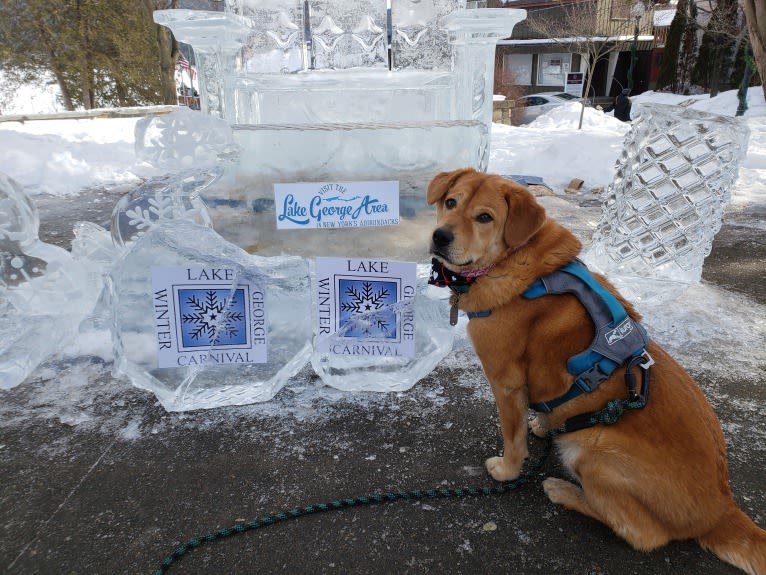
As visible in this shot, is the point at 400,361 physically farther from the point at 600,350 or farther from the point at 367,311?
the point at 600,350

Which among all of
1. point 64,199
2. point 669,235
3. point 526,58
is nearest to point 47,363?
point 669,235

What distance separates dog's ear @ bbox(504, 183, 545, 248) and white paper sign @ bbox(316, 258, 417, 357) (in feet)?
2.80

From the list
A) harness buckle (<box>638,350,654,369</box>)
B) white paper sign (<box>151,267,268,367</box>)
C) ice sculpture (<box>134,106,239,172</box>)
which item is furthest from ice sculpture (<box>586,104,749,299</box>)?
ice sculpture (<box>134,106,239,172</box>)

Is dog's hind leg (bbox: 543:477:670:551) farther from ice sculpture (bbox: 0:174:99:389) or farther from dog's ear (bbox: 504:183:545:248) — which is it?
ice sculpture (bbox: 0:174:99:389)

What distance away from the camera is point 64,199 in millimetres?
6840

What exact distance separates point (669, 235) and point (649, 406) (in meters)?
2.39

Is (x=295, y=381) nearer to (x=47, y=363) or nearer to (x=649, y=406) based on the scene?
(x=47, y=363)

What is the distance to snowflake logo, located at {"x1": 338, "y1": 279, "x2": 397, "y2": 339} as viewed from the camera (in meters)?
2.80

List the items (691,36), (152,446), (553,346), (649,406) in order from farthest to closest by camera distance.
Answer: (691,36) < (152,446) < (553,346) < (649,406)

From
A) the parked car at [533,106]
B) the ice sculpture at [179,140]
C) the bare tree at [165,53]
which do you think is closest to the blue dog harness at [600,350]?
the ice sculpture at [179,140]

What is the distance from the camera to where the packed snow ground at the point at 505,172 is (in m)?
2.81

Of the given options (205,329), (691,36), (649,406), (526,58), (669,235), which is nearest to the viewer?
(649,406)

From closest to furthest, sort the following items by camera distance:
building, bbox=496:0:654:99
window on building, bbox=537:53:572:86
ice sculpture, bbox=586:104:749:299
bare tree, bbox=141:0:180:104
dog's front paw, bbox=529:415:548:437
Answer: dog's front paw, bbox=529:415:548:437 → ice sculpture, bbox=586:104:749:299 → bare tree, bbox=141:0:180:104 → building, bbox=496:0:654:99 → window on building, bbox=537:53:572:86

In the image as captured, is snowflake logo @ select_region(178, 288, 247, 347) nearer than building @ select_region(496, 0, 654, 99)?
Yes
